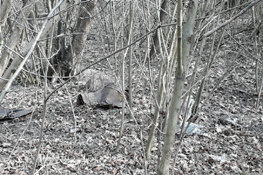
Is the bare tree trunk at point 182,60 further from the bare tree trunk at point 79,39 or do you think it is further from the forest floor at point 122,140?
the bare tree trunk at point 79,39

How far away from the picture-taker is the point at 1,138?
4.29 m

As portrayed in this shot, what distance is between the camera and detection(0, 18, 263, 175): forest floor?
367 centimetres

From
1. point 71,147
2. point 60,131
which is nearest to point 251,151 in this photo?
point 71,147

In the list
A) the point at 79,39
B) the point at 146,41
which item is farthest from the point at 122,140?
the point at 79,39

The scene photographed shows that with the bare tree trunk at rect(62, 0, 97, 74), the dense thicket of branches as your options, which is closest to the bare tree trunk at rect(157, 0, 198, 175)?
the dense thicket of branches

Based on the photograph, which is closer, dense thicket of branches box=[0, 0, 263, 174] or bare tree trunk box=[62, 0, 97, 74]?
dense thicket of branches box=[0, 0, 263, 174]

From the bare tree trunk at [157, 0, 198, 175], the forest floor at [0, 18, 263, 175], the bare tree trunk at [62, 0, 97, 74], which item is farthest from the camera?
the bare tree trunk at [62, 0, 97, 74]

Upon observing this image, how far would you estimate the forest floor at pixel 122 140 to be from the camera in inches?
144

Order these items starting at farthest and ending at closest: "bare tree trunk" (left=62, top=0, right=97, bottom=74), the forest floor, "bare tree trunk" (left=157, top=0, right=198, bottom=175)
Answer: "bare tree trunk" (left=62, top=0, right=97, bottom=74) < the forest floor < "bare tree trunk" (left=157, top=0, right=198, bottom=175)

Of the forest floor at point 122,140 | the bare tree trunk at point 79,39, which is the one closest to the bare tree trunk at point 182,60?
the forest floor at point 122,140

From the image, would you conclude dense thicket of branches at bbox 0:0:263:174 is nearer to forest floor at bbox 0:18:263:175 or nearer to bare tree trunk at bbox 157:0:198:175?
bare tree trunk at bbox 157:0:198:175

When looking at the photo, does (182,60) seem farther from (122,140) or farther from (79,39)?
(79,39)

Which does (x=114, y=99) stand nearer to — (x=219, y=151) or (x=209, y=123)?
(x=209, y=123)

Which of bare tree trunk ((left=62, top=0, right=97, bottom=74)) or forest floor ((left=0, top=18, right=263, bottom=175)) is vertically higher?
bare tree trunk ((left=62, top=0, right=97, bottom=74))
